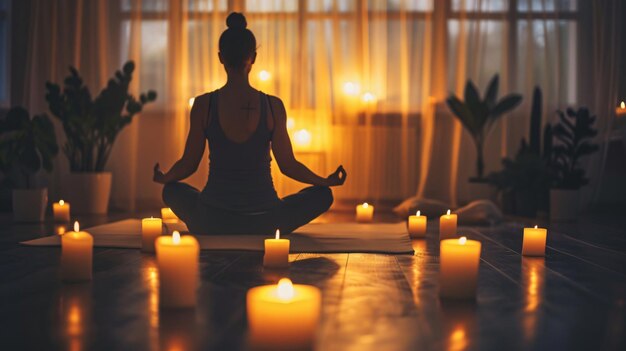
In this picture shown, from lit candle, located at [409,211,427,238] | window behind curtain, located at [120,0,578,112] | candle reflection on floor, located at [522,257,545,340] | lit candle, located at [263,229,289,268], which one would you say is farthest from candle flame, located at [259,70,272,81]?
lit candle, located at [263,229,289,268]

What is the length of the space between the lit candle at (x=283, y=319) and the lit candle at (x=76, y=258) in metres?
0.93

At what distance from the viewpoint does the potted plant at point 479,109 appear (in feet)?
17.3

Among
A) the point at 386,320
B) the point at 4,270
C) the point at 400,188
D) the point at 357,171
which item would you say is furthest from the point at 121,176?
the point at 386,320

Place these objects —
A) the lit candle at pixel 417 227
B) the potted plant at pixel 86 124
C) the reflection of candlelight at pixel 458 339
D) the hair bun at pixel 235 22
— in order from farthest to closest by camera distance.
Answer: the potted plant at pixel 86 124, the lit candle at pixel 417 227, the hair bun at pixel 235 22, the reflection of candlelight at pixel 458 339

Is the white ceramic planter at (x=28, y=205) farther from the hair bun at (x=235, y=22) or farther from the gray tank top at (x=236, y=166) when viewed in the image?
the hair bun at (x=235, y=22)

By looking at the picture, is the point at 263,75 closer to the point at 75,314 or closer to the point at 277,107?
the point at 277,107

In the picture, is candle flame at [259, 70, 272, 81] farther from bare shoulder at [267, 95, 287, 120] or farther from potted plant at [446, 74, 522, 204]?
bare shoulder at [267, 95, 287, 120]

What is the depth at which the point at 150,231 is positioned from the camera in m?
2.58

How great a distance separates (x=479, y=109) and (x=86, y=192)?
2.86m

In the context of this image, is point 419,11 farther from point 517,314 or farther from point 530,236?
point 517,314

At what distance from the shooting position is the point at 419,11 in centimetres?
571

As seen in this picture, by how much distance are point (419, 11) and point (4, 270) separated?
4287 millimetres

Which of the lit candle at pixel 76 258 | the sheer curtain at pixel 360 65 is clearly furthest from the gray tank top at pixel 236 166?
the sheer curtain at pixel 360 65

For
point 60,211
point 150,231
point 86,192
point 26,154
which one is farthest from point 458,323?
point 86,192
